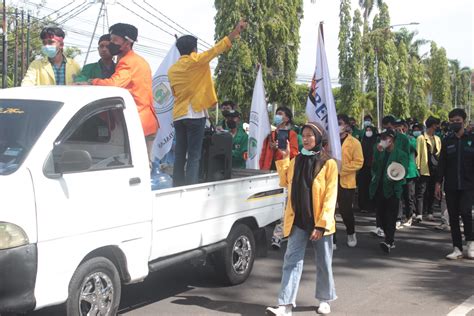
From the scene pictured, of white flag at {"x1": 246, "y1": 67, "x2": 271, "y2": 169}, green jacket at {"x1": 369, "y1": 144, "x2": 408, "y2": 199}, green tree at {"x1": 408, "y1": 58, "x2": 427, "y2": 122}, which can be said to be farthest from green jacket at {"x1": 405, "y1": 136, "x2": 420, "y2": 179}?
green tree at {"x1": 408, "y1": 58, "x2": 427, "y2": 122}

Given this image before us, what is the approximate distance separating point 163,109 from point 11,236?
14.9 ft

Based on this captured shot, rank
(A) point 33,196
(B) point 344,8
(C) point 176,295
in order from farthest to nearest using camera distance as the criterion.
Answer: (B) point 344,8, (C) point 176,295, (A) point 33,196

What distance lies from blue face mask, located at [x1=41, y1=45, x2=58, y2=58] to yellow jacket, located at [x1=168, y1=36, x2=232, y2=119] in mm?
1263

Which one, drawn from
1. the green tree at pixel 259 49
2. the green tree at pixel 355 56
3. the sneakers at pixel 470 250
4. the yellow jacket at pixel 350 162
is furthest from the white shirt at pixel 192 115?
the green tree at pixel 355 56

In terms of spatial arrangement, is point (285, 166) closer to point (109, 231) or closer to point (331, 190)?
point (331, 190)

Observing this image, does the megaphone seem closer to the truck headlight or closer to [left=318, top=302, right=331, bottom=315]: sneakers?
[left=318, top=302, right=331, bottom=315]: sneakers

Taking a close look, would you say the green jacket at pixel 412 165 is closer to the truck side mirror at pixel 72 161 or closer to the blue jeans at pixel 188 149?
the blue jeans at pixel 188 149

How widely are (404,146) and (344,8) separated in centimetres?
3395

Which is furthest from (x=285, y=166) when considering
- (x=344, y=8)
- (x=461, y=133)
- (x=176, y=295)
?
(x=344, y=8)

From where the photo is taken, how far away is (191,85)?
6.71 metres

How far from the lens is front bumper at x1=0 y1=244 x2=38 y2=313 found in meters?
Answer: 3.78

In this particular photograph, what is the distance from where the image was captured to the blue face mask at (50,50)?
6461 millimetres

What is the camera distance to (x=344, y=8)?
4141 cm

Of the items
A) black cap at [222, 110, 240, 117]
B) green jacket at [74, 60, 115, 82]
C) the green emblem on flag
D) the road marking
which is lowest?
the road marking
